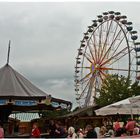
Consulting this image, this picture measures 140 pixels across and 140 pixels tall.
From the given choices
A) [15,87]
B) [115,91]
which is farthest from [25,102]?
[115,91]

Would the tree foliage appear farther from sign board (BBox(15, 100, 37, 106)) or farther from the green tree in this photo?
sign board (BBox(15, 100, 37, 106))

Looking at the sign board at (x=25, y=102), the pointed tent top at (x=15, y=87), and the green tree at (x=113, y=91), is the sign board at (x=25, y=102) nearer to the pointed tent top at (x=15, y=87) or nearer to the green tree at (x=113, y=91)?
the pointed tent top at (x=15, y=87)

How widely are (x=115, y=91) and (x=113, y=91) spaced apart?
0.21m

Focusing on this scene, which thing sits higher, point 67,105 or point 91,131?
point 67,105

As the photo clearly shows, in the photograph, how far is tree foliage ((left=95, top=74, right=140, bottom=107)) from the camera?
3381cm

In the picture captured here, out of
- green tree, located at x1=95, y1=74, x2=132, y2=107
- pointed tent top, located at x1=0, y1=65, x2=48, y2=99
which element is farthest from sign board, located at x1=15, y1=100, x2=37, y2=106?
green tree, located at x1=95, y1=74, x2=132, y2=107

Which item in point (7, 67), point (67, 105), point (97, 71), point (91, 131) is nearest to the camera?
point (91, 131)

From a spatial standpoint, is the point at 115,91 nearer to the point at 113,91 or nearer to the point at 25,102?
the point at 113,91

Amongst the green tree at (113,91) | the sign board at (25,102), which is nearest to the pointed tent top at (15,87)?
the sign board at (25,102)

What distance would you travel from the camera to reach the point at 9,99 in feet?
46.3

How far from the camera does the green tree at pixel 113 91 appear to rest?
33.8 metres

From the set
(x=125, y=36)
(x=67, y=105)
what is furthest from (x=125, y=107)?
(x=125, y=36)

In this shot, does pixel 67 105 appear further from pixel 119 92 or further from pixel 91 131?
pixel 119 92

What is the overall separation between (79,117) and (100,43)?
7.11 m
